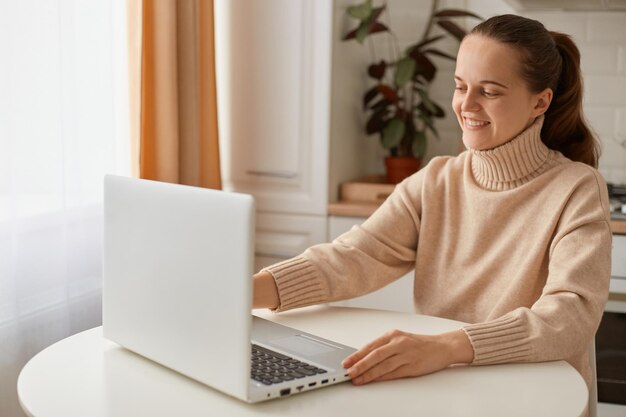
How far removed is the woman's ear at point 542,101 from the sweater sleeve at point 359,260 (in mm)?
280

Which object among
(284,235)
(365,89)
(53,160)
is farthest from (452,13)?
(53,160)

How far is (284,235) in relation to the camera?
108 inches

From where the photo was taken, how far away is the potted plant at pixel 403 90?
2723 millimetres

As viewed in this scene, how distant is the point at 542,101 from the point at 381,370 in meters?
0.71

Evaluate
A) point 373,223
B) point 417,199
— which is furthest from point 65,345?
point 417,199

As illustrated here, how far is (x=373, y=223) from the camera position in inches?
67.9

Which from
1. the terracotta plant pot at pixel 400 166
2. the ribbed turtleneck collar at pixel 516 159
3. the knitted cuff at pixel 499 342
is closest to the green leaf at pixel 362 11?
the terracotta plant pot at pixel 400 166

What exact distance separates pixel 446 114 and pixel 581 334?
1.70 m

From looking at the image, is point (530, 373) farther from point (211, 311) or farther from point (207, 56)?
point (207, 56)

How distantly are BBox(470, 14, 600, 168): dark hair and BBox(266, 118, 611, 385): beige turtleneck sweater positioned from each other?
72 mm

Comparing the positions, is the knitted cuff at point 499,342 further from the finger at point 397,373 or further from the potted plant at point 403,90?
the potted plant at point 403,90

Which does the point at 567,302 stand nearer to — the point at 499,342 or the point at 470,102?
the point at 499,342

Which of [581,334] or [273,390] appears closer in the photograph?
[273,390]

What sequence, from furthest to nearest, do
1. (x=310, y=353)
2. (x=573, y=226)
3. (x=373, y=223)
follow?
(x=373, y=223)
(x=573, y=226)
(x=310, y=353)
